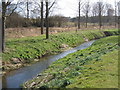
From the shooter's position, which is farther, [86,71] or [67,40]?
[67,40]

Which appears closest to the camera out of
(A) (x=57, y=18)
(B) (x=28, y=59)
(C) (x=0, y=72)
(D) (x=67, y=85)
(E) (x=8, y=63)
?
(D) (x=67, y=85)

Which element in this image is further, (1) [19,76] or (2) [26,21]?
(2) [26,21]

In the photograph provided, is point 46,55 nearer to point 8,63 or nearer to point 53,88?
point 8,63

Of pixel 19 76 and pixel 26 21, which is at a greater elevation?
pixel 26 21

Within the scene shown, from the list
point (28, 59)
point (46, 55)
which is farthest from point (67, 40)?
point (28, 59)

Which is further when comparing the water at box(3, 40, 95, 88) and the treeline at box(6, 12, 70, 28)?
the treeline at box(6, 12, 70, 28)

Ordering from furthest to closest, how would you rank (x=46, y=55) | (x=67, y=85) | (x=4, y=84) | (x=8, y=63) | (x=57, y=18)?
(x=57, y=18) → (x=46, y=55) → (x=8, y=63) → (x=4, y=84) → (x=67, y=85)

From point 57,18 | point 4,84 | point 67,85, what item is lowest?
point 4,84

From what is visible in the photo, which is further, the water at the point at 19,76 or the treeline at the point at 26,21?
the treeline at the point at 26,21

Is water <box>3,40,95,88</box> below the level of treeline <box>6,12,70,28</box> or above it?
below

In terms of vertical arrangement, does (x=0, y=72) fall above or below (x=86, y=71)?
below

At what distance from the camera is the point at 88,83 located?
777 cm

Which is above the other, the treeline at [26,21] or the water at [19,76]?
the treeline at [26,21]

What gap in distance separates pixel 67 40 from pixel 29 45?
1001 cm
